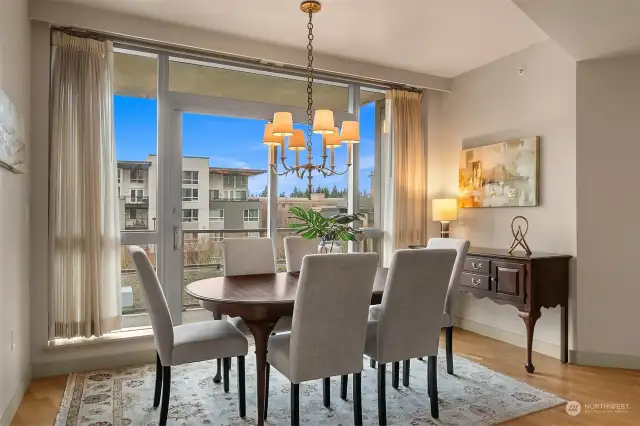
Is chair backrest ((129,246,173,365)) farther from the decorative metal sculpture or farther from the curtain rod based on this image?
the decorative metal sculpture

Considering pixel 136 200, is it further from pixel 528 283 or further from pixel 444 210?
pixel 528 283

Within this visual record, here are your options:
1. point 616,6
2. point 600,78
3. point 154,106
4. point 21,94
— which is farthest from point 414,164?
point 21,94

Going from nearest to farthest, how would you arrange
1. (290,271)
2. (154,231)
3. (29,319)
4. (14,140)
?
(14,140) → (29,319) → (290,271) → (154,231)

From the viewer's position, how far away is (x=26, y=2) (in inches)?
126

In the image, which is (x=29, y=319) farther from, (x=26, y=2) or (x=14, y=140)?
(x=26, y=2)

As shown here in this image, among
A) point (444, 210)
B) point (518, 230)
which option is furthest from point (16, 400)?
point (518, 230)

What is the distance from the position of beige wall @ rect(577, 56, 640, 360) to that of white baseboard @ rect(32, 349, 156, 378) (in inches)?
144

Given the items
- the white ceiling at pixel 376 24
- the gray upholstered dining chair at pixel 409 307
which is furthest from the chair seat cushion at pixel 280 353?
the white ceiling at pixel 376 24

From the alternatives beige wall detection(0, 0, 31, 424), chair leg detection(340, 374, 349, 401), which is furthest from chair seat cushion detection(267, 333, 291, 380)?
beige wall detection(0, 0, 31, 424)

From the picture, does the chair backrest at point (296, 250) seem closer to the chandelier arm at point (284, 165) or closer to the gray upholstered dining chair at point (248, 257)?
the gray upholstered dining chair at point (248, 257)

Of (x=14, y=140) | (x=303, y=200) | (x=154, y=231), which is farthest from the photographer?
(x=303, y=200)

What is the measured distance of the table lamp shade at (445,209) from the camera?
4723mm

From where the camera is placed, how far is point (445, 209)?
4.73m

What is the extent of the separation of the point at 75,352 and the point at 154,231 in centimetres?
113
